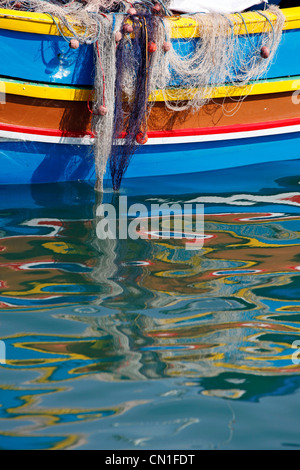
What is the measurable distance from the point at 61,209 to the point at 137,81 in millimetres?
1211

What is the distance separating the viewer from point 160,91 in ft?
18.0

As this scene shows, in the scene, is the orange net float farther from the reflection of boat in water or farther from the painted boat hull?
the reflection of boat in water

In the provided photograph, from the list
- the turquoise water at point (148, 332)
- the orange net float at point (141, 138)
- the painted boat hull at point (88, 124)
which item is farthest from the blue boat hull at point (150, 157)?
the turquoise water at point (148, 332)

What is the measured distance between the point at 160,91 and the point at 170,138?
478 millimetres

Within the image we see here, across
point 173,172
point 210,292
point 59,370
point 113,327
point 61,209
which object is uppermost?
point 173,172

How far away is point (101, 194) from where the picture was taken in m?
5.62

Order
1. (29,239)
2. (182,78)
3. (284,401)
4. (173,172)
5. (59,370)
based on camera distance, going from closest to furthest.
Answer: (284,401) → (59,370) → (29,239) → (182,78) → (173,172)

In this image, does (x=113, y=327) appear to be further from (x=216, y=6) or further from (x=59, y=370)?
(x=216, y=6)

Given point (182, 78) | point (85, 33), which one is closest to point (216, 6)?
point (182, 78)

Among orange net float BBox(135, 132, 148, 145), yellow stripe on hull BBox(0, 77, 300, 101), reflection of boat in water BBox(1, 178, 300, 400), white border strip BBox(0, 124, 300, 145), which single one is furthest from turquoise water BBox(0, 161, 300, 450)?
yellow stripe on hull BBox(0, 77, 300, 101)

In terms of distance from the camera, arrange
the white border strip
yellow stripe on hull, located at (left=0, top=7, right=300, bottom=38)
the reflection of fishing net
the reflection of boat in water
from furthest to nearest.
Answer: the white border strip → the reflection of fishing net → yellow stripe on hull, located at (left=0, top=7, right=300, bottom=38) → the reflection of boat in water

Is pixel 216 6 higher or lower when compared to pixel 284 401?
higher

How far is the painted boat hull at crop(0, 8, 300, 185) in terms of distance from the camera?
5152mm

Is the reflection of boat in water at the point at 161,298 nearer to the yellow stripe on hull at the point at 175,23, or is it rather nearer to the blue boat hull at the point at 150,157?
the blue boat hull at the point at 150,157
